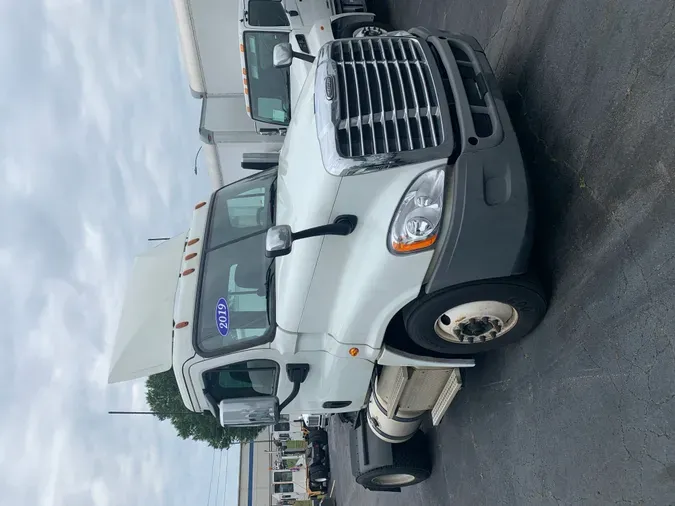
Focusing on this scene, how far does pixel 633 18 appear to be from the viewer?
3.34 m

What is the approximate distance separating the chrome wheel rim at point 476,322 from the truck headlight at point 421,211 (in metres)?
0.67

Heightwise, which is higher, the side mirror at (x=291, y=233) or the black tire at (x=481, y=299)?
the side mirror at (x=291, y=233)

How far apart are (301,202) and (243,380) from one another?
1.60 metres

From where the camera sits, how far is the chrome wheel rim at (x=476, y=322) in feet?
12.3

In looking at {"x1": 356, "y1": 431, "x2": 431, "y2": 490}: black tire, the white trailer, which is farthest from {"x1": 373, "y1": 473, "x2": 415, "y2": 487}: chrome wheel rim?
the white trailer

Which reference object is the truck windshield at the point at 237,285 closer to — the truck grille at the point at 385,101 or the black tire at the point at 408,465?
the truck grille at the point at 385,101

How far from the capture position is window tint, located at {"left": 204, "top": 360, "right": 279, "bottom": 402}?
424 centimetres

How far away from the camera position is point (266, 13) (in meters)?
7.91

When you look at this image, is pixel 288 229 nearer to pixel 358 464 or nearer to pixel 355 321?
pixel 355 321

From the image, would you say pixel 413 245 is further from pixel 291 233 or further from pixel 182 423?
pixel 182 423

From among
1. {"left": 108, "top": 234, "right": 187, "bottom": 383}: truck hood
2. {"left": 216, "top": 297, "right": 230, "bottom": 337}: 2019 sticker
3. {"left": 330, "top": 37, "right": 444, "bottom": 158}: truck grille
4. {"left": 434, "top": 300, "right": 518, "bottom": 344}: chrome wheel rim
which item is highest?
{"left": 330, "top": 37, "right": 444, "bottom": 158}: truck grille

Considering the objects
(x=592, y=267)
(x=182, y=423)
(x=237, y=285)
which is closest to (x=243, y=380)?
(x=237, y=285)

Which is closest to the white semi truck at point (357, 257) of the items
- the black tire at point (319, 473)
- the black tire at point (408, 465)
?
the black tire at point (408, 465)

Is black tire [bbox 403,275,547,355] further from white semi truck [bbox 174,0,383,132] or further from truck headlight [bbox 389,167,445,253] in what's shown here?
white semi truck [bbox 174,0,383,132]
